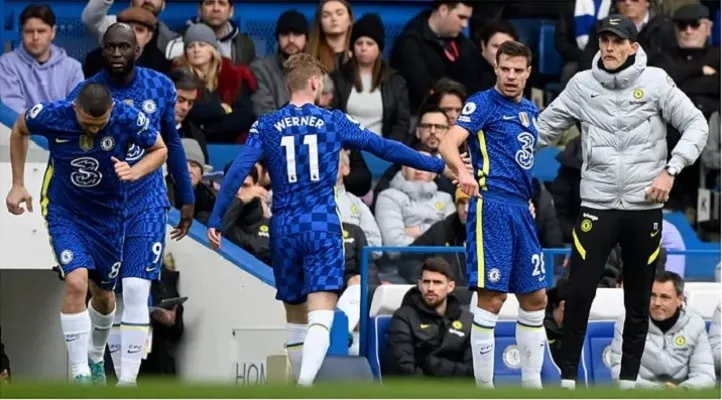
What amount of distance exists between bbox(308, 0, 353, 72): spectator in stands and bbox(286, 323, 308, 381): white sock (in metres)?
4.11

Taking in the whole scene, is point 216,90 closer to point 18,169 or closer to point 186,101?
point 186,101

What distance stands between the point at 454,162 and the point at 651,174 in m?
1.19

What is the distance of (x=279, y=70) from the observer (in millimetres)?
16531

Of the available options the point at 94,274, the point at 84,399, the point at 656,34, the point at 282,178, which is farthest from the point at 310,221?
the point at 656,34

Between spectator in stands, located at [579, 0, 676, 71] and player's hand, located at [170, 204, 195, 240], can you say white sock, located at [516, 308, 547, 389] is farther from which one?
spectator in stands, located at [579, 0, 676, 71]

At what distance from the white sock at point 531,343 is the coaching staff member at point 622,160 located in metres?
0.22

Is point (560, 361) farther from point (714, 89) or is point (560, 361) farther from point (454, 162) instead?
point (714, 89)

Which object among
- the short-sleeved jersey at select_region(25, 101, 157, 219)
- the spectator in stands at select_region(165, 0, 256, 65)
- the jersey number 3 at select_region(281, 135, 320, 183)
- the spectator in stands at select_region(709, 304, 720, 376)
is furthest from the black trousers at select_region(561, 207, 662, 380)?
the spectator in stands at select_region(165, 0, 256, 65)

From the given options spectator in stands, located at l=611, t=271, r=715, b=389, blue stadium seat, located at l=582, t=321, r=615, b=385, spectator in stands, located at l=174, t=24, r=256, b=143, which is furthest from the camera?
spectator in stands, located at l=174, t=24, r=256, b=143

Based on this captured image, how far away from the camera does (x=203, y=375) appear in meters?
14.4

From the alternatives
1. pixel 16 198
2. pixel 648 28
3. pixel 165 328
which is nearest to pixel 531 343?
pixel 165 328

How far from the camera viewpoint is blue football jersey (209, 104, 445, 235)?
12.2 meters

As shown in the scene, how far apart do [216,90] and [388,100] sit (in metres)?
1.40

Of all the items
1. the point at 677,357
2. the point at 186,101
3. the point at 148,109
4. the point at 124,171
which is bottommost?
the point at 677,357
